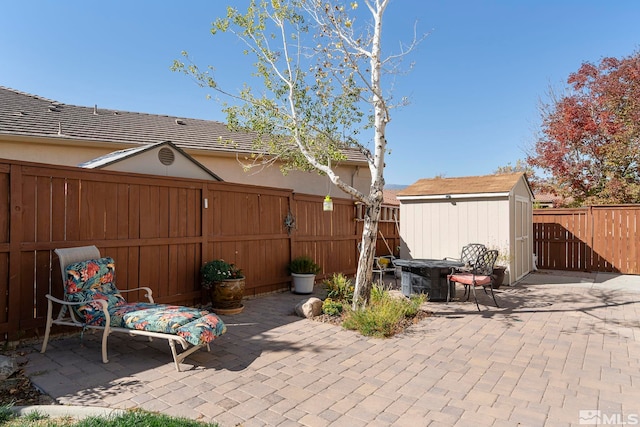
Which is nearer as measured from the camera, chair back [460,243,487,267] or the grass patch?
the grass patch

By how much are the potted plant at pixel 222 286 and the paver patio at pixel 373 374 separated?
0.82ft

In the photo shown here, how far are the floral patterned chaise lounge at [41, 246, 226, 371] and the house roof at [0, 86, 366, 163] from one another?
3347mm

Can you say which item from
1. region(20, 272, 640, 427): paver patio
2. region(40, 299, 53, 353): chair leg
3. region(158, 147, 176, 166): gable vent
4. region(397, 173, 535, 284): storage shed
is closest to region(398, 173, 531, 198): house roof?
region(397, 173, 535, 284): storage shed

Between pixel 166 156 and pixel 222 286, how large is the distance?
2.64 m

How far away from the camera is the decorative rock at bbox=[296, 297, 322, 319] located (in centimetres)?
570

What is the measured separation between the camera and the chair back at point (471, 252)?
8578 mm

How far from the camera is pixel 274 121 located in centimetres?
624

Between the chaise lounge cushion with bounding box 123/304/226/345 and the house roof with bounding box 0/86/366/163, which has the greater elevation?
the house roof with bounding box 0/86/366/163

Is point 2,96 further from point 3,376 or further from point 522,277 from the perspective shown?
point 522,277

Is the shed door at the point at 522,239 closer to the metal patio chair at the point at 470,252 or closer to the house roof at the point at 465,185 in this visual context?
the house roof at the point at 465,185

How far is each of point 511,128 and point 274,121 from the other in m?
14.2

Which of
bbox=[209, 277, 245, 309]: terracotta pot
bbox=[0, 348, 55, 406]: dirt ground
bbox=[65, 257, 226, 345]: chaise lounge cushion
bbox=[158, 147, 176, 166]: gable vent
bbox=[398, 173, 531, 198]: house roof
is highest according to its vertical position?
bbox=[158, 147, 176, 166]: gable vent

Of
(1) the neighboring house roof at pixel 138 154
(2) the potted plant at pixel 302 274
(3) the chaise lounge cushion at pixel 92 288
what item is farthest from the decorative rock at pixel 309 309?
(1) the neighboring house roof at pixel 138 154

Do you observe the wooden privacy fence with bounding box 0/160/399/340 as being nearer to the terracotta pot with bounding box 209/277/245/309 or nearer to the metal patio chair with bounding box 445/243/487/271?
the terracotta pot with bounding box 209/277/245/309
